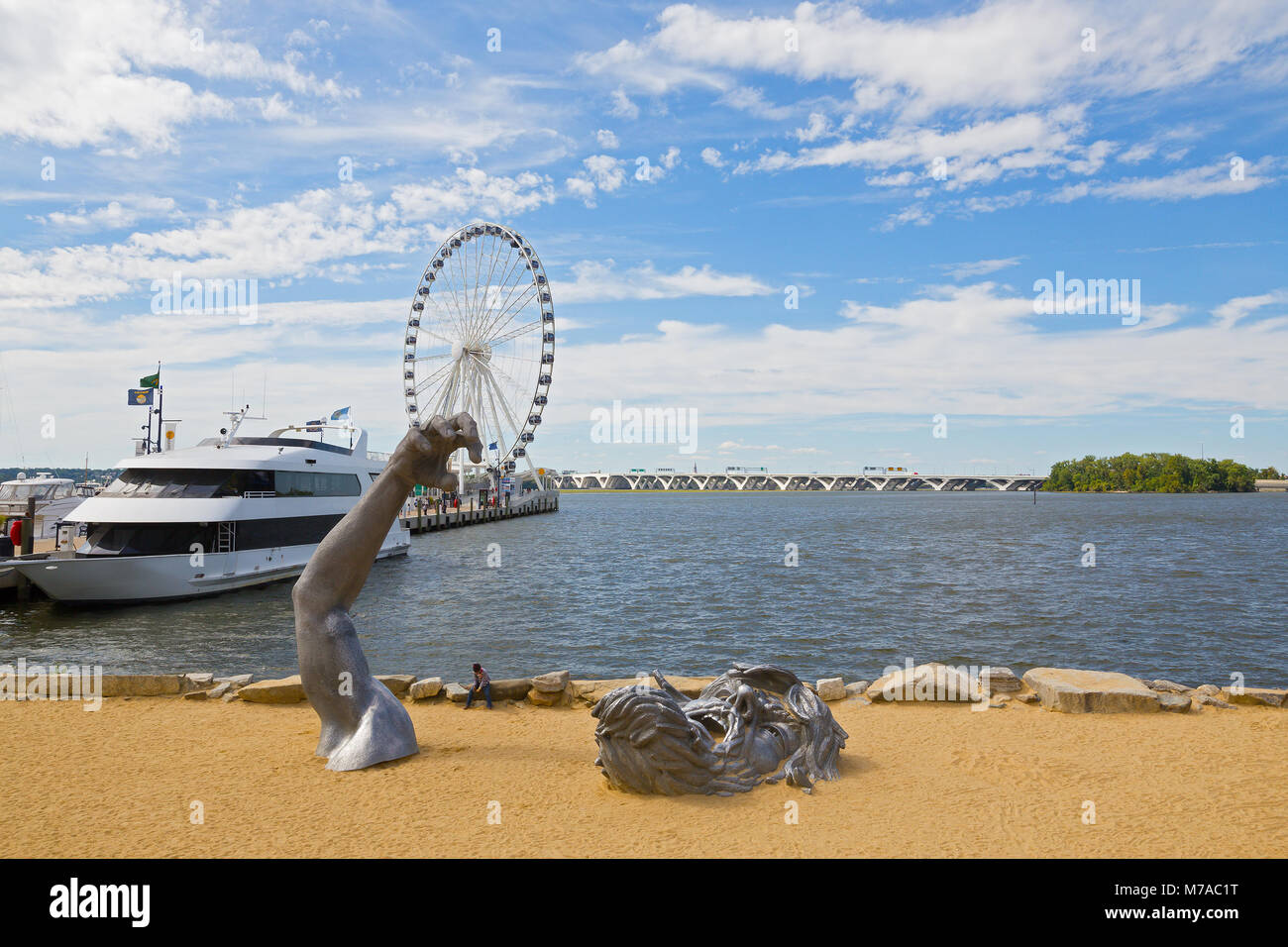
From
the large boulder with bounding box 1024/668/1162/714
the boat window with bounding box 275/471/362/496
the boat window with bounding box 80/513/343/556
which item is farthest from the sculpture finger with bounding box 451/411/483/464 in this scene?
the boat window with bounding box 275/471/362/496

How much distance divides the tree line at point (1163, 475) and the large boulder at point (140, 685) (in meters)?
180

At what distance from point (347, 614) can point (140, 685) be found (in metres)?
5.05

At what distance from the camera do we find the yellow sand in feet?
22.3

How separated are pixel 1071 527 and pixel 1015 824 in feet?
223

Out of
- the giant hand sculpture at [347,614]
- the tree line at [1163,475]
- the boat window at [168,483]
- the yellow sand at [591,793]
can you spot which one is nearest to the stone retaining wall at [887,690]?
the yellow sand at [591,793]

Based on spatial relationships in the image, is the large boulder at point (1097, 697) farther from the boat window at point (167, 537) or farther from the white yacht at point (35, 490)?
the white yacht at point (35, 490)

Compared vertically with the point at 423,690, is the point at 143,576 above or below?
above

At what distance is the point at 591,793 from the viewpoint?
26.2ft

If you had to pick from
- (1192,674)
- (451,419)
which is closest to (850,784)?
(451,419)

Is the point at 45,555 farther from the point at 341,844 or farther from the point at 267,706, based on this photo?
the point at 341,844

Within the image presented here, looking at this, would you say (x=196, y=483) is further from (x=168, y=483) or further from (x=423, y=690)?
(x=423, y=690)

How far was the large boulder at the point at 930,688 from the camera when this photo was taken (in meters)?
11.8

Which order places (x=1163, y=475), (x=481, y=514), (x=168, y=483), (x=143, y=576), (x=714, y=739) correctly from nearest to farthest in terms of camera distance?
(x=714, y=739) < (x=143, y=576) < (x=168, y=483) < (x=481, y=514) < (x=1163, y=475)

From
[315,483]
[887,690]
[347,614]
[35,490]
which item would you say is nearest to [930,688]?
[887,690]
